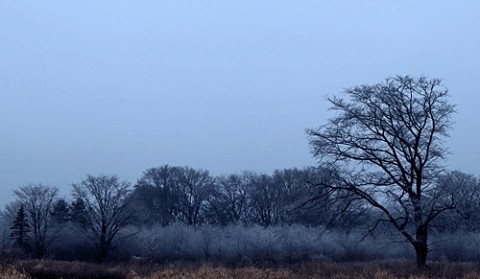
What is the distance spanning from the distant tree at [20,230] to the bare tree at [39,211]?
42.6 inches

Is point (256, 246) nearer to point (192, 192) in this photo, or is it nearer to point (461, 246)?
point (461, 246)

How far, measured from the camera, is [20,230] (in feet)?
198

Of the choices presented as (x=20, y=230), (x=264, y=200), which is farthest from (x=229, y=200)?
(x=20, y=230)

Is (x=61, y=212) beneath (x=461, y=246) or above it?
above

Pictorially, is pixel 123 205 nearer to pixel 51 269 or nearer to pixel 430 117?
pixel 51 269

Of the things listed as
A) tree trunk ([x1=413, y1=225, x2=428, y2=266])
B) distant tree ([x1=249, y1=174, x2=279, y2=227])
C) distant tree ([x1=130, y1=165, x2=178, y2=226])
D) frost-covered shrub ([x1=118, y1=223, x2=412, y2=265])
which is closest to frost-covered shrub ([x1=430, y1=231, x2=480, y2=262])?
frost-covered shrub ([x1=118, y1=223, x2=412, y2=265])

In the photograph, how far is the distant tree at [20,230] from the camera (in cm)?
5934

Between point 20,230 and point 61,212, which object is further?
point 61,212

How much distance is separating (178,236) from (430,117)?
38519mm

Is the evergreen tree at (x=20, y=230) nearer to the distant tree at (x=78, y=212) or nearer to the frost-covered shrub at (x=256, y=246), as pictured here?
the distant tree at (x=78, y=212)

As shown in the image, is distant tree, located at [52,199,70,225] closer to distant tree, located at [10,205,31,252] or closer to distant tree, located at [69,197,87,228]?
distant tree, located at [69,197,87,228]

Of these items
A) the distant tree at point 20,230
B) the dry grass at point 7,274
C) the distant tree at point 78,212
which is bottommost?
the dry grass at point 7,274

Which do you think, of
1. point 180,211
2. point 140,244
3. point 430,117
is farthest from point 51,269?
point 180,211

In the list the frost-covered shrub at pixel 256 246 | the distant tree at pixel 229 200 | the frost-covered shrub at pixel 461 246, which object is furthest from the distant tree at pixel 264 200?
the frost-covered shrub at pixel 461 246
